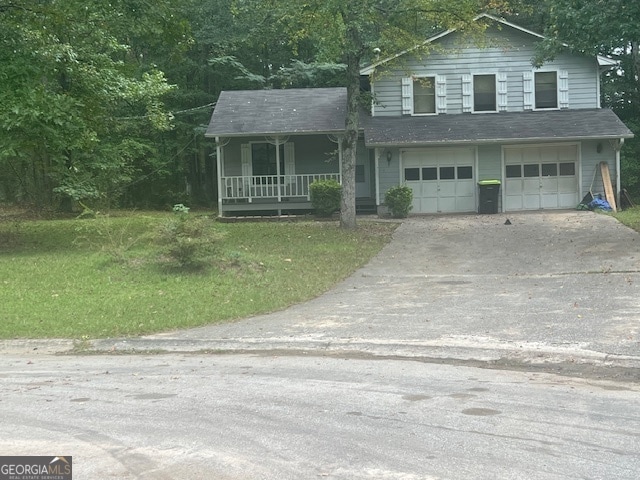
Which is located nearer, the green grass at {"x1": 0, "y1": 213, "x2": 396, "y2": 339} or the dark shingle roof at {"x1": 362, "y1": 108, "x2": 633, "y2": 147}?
the green grass at {"x1": 0, "y1": 213, "x2": 396, "y2": 339}

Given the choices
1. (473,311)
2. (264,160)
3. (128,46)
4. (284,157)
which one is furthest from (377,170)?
(473,311)

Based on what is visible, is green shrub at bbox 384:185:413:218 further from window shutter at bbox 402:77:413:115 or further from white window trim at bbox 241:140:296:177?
white window trim at bbox 241:140:296:177

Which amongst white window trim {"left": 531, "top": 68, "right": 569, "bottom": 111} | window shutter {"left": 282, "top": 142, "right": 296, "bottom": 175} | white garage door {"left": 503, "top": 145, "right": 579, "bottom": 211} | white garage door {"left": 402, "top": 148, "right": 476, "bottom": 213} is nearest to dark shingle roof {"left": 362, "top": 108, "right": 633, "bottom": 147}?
white window trim {"left": 531, "top": 68, "right": 569, "bottom": 111}

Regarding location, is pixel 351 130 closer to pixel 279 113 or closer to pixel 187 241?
pixel 279 113

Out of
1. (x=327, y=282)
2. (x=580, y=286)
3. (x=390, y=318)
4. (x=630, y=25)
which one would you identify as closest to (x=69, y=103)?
(x=327, y=282)

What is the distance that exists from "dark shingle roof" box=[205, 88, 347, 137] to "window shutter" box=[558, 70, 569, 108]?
26.8ft

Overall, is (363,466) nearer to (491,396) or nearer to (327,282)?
(491,396)

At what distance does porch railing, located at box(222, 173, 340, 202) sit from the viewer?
92.4ft

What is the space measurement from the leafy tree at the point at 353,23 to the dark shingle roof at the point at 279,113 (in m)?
5.30

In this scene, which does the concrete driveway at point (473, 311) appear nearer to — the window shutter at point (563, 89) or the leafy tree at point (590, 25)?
the leafy tree at point (590, 25)

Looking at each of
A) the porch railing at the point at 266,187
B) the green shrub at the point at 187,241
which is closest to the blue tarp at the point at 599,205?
the porch railing at the point at 266,187

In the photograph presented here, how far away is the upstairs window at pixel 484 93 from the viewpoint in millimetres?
28422

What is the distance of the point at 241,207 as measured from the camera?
92.6 feet

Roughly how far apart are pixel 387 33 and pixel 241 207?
965cm
